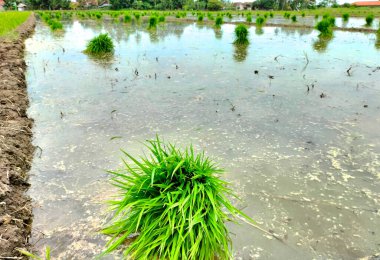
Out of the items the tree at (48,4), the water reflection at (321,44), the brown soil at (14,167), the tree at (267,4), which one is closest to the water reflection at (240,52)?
the water reflection at (321,44)

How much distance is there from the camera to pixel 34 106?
515 centimetres

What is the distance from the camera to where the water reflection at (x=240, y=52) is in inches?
347

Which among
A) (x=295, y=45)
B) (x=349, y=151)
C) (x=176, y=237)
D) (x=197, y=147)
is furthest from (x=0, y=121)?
(x=295, y=45)

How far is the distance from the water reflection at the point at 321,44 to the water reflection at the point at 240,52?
7.67 ft

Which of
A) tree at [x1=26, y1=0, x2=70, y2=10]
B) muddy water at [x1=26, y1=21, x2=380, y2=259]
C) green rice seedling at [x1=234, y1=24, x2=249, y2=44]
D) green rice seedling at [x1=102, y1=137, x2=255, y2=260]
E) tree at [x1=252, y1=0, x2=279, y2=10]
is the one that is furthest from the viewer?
tree at [x1=252, y1=0, x2=279, y2=10]

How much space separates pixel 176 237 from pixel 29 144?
2.65 m

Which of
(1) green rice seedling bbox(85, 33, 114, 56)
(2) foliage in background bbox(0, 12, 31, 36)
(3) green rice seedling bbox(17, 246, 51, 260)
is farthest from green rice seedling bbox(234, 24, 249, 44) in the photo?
(3) green rice seedling bbox(17, 246, 51, 260)

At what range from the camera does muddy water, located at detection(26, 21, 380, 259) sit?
2.49 metres

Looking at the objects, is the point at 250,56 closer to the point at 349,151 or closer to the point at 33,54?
the point at 349,151

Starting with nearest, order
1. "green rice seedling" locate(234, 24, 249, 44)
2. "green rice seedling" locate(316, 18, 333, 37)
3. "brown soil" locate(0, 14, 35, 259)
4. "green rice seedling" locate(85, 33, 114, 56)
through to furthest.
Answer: "brown soil" locate(0, 14, 35, 259) < "green rice seedling" locate(85, 33, 114, 56) < "green rice seedling" locate(234, 24, 249, 44) < "green rice seedling" locate(316, 18, 333, 37)

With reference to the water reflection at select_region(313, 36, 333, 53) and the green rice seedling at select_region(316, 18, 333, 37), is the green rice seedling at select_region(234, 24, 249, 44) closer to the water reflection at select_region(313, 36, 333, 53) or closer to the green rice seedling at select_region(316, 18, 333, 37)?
the water reflection at select_region(313, 36, 333, 53)

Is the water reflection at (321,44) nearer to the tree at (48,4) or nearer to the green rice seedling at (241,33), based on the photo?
the green rice seedling at (241,33)

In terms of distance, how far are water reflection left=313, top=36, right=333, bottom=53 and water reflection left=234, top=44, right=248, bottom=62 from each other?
2339 mm

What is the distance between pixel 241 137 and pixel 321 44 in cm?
887
